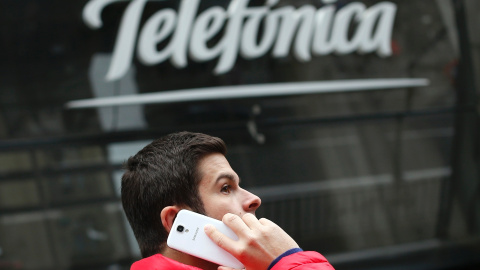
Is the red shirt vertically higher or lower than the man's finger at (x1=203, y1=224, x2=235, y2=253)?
lower

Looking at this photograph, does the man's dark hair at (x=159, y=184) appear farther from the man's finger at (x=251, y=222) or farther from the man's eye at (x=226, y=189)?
the man's finger at (x=251, y=222)

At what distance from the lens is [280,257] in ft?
5.04

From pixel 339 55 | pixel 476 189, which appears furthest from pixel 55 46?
pixel 476 189

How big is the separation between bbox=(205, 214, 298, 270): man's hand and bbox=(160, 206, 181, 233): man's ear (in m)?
0.22

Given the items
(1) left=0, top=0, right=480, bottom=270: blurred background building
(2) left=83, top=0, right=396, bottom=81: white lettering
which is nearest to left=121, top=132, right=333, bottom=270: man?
(1) left=0, top=0, right=480, bottom=270: blurred background building

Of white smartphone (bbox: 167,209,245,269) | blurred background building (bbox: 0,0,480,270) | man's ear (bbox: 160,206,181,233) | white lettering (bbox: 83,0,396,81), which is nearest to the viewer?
white smartphone (bbox: 167,209,245,269)

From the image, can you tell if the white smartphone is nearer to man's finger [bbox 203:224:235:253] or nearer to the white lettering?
man's finger [bbox 203:224:235:253]

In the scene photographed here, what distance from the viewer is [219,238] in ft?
5.24

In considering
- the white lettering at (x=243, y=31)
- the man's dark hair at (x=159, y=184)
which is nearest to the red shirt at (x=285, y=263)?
the man's dark hair at (x=159, y=184)

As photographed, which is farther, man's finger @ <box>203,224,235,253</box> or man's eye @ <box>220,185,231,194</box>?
man's eye @ <box>220,185,231,194</box>

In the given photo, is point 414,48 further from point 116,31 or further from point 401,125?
point 116,31

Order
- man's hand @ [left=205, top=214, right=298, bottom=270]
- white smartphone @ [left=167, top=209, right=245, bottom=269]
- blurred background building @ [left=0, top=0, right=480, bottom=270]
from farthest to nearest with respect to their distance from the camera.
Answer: blurred background building @ [left=0, top=0, right=480, bottom=270]
white smartphone @ [left=167, top=209, right=245, bottom=269]
man's hand @ [left=205, top=214, right=298, bottom=270]

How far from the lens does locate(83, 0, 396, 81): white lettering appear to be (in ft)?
13.2

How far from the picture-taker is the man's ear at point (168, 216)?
A: 1737 mm
